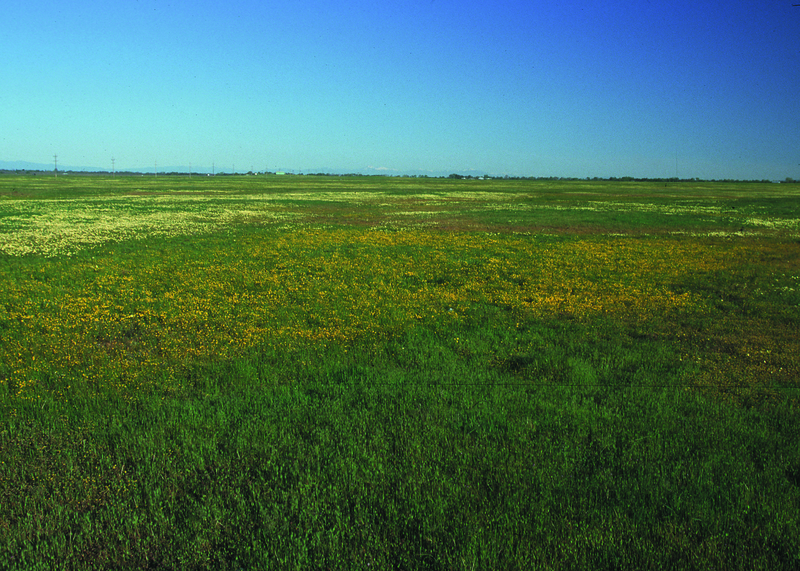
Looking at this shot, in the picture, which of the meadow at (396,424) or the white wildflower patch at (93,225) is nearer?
the meadow at (396,424)

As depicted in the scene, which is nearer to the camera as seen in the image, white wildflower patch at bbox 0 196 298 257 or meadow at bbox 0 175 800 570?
meadow at bbox 0 175 800 570

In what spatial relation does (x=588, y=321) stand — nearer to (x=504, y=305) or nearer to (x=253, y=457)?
(x=504, y=305)

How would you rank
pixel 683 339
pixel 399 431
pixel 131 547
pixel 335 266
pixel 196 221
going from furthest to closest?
pixel 196 221
pixel 335 266
pixel 683 339
pixel 399 431
pixel 131 547

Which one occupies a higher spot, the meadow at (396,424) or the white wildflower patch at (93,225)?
the white wildflower patch at (93,225)

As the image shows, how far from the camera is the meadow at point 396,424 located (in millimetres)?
4676

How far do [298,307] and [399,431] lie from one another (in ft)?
24.0

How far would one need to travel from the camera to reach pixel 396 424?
22.8ft

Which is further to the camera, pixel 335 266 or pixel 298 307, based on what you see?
pixel 335 266

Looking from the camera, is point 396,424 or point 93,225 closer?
point 396,424

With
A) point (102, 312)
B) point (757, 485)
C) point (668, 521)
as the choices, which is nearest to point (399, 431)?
point (668, 521)

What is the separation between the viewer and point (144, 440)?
6.37 meters

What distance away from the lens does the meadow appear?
15.3ft

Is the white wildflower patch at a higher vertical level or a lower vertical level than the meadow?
higher

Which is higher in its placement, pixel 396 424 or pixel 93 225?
pixel 93 225
